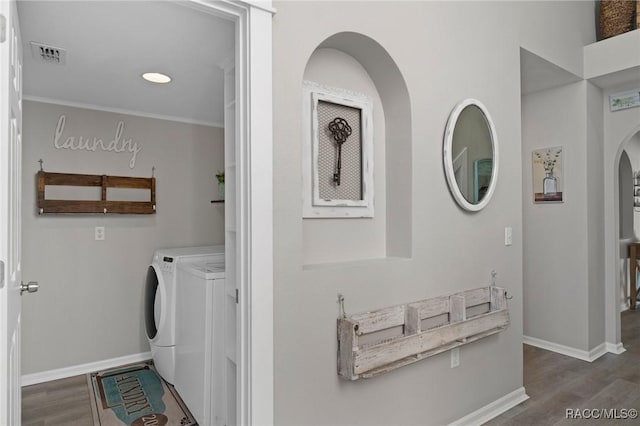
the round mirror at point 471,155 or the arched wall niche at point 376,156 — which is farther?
the round mirror at point 471,155

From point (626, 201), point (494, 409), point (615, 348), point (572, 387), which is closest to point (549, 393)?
point (572, 387)

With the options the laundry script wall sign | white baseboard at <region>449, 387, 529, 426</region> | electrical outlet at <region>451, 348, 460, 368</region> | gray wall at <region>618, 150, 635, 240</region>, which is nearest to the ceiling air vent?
the laundry script wall sign

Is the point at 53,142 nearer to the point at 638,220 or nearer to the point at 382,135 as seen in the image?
the point at 382,135

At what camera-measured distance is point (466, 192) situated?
2.25m

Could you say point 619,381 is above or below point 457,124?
below

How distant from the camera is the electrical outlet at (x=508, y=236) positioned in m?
2.51

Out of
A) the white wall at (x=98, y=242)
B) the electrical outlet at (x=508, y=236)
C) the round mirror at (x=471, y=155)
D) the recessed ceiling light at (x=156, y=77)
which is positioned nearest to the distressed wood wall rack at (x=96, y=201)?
the white wall at (x=98, y=242)

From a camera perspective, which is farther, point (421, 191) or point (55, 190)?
point (55, 190)

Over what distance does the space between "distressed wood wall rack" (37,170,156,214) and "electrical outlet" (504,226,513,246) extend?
2.79m

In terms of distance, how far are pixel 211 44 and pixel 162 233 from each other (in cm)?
196

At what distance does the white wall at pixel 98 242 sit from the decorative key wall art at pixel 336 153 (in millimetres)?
2073

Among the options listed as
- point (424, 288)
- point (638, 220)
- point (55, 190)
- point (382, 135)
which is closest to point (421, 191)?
point (382, 135)

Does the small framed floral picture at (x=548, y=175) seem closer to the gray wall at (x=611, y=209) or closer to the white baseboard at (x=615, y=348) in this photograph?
the gray wall at (x=611, y=209)

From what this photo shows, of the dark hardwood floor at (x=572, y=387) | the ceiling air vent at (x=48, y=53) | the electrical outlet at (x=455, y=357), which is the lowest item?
the dark hardwood floor at (x=572, y=387)
